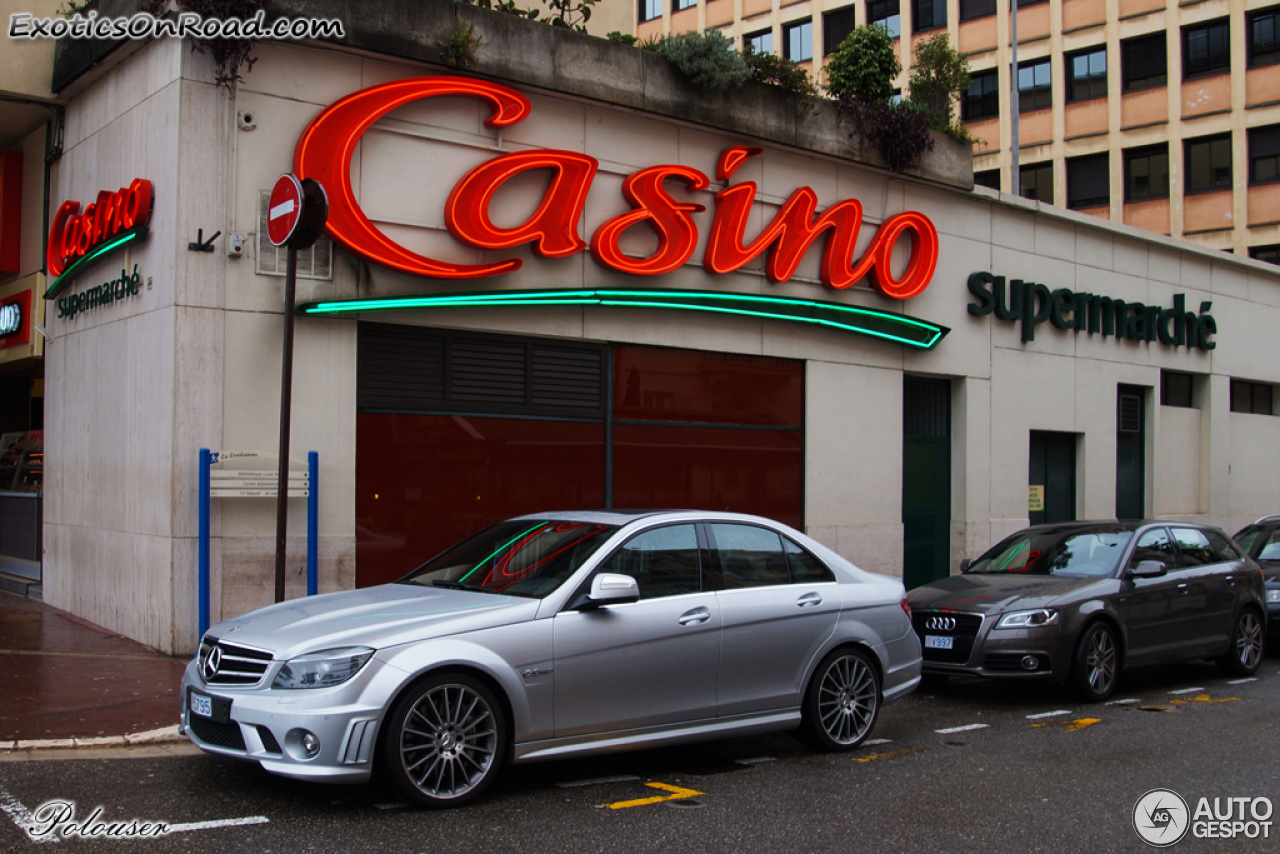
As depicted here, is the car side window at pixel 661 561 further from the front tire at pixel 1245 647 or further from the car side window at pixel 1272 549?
the car side window at pixel 1272 549

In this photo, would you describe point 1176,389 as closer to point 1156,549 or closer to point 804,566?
point 1156,549

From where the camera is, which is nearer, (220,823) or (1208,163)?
(220,823)

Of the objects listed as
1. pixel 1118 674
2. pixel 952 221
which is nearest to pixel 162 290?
pixel 1118 674

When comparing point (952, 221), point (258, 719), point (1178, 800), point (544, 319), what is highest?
point (952, 221)

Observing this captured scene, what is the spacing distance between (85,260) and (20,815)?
7.85m

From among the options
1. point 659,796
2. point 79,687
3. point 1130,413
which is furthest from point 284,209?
point 1130,413

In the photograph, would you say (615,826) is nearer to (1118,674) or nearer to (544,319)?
(1118,674)

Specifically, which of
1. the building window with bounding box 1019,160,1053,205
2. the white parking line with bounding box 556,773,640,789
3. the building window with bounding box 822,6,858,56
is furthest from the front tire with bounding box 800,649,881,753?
the building window with bounding box 822,6,858,56

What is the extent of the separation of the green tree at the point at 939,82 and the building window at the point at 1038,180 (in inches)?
737

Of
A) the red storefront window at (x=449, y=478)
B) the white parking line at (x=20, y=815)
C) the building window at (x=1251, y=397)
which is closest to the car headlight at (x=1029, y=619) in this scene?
the red storefront window at (x=449, y=478)

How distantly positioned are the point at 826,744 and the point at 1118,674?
3838mm

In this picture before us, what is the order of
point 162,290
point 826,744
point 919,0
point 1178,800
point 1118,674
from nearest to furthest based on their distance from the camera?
point 1178,800, point 826,744, point 1118,674, point 162,290, point 919,0

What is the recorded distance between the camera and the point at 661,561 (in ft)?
23.6

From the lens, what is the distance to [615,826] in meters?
5.86
